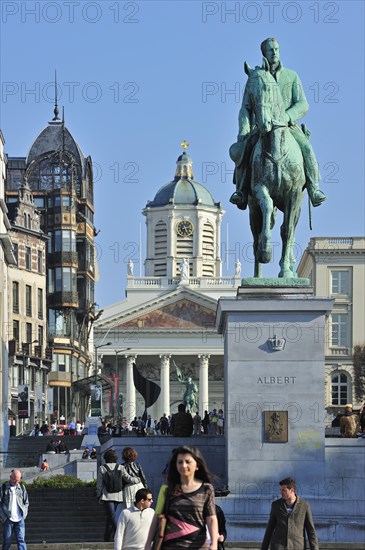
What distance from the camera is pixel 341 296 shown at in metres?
121

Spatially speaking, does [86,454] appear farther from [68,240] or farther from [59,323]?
[68,240]

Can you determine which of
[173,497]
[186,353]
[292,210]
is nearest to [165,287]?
[186,353]

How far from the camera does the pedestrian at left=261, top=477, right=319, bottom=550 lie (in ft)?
65.2

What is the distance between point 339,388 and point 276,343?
95.3 meters

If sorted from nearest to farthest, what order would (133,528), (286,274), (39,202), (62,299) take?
(133,528) → (286,274) → (62,299) → (39,202)

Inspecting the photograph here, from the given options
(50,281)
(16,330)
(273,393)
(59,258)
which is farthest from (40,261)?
(273,393)

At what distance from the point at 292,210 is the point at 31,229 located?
77.9 meters

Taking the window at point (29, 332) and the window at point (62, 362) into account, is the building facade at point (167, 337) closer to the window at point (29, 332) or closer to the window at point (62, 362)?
the window at point (62, 362)

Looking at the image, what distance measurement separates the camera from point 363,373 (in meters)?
116

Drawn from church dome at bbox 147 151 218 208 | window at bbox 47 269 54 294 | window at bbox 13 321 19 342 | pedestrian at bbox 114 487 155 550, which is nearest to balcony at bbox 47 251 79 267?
window at bbox 47 269 54 294

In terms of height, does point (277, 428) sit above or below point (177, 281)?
below

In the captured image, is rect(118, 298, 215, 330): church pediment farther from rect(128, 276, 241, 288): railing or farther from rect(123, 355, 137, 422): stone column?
rect(128, 276, 241, 288): railing

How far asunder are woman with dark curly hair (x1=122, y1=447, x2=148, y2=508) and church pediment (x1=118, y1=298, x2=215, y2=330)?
138797 millimetres

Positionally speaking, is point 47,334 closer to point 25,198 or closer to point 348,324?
point 25,198
